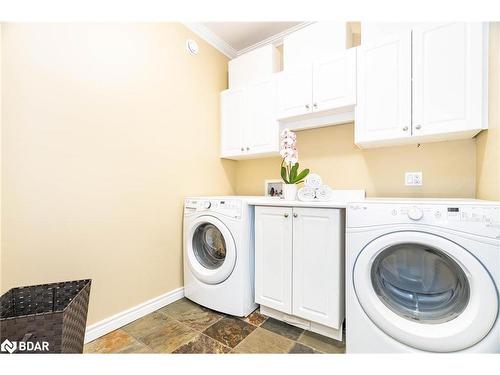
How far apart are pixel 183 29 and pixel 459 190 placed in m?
2.60

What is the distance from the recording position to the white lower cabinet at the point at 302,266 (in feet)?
4.27

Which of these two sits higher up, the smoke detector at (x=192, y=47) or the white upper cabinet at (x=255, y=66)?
the smoke detector at (x=192, y=47)

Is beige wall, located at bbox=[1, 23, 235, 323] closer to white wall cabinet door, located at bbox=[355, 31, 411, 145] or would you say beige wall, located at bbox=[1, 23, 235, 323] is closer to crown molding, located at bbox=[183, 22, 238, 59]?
crown molding, located at bbox=[183, 22, 238, 59]

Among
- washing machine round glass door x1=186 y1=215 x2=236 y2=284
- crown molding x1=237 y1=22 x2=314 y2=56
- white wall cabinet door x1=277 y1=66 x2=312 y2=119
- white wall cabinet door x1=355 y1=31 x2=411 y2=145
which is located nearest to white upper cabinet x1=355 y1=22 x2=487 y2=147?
white wall cabinet door x1=355 y1=31 x2=411 y2=145

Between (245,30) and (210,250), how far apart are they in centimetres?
214

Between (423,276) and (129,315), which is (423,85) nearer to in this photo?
(423,276)

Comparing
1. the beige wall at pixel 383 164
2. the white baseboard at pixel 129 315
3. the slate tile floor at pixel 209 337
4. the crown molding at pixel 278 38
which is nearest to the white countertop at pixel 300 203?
the beige wall at pixel 383 164

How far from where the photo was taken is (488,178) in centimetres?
127

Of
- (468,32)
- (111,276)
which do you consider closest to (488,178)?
(468,32)

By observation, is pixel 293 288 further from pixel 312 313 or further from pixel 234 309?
pixel 234 309

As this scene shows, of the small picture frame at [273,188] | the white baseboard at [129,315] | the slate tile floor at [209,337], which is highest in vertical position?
the small picture frame at [273,188]

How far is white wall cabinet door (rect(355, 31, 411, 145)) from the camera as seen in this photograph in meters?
1.41

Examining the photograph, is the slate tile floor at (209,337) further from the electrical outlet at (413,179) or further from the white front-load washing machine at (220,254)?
the electrical outlet at (413,179)

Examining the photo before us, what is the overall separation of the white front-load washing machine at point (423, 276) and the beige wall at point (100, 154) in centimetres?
144
